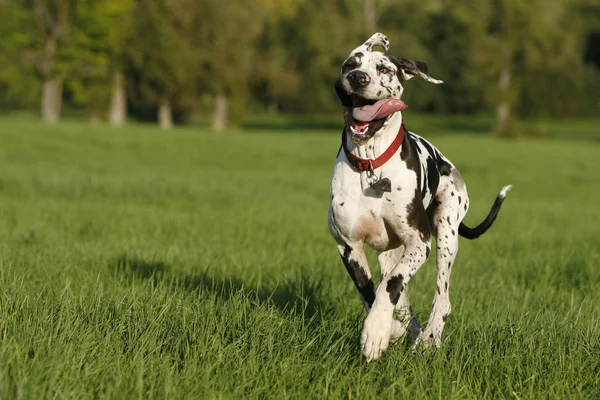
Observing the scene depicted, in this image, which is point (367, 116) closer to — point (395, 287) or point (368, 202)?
point (368, 202)

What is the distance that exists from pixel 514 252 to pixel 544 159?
26278 mm

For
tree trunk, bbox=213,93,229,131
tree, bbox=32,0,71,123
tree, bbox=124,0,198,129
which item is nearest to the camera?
tree, bbox=32,0,71,123

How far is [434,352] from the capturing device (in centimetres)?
460

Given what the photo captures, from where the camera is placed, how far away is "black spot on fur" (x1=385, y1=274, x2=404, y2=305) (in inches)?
175

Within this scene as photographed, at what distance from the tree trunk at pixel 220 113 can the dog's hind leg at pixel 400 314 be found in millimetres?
55150

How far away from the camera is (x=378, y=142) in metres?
4.62

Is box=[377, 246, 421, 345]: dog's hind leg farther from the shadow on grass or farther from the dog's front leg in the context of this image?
the shadow on grass

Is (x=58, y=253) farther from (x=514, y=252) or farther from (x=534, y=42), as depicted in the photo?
(x=534, y=42)

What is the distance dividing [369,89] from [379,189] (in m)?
0.56

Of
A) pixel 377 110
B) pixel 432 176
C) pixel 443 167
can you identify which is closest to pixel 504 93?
pixel 443 167

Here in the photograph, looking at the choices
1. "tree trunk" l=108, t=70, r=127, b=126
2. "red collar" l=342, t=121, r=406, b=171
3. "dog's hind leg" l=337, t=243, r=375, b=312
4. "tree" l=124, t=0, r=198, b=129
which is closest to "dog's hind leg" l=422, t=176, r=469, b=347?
"dog's hind leg" l=337, t=243, r=375, b=312

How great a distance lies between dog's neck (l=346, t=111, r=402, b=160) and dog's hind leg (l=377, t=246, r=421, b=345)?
2.70ft

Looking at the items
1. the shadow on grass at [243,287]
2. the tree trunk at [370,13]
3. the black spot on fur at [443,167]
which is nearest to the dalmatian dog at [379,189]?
the black spot on fur at [443,167]

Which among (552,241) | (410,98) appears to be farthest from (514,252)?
(410,98)
